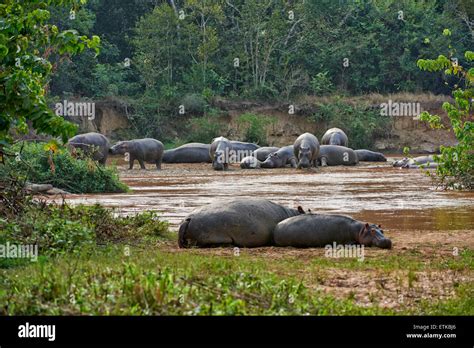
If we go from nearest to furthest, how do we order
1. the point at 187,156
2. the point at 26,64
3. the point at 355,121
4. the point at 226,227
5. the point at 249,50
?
the point at 26,64
the point at 226,227
the point at 187,156
the point at 355,121
the point at 249,50

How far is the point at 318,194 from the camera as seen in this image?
70.0 ft

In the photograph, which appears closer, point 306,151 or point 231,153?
point 306,151

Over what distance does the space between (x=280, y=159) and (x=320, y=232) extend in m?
21.9

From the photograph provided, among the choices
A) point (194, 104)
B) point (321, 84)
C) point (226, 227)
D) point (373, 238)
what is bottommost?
point (373, 238)

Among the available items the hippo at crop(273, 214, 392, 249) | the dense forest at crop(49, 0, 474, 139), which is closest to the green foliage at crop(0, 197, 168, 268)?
the hippo at crop(273, 214, 392, 249)

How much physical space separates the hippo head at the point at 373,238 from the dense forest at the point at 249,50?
37.3 meters

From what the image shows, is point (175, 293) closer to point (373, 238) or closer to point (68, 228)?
point (68, 228)

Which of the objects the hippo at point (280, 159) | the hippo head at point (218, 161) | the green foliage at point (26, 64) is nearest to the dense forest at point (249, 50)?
the hippo at point (280, 159)

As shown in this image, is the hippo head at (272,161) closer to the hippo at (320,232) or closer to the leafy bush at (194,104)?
the leafy bush at (194,104)

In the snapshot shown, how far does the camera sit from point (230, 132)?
→ 47.6 meters

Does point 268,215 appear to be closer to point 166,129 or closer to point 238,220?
point 238,220

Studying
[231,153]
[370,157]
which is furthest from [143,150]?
[370,157]

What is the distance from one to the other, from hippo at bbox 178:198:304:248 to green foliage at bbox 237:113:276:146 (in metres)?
32.4
